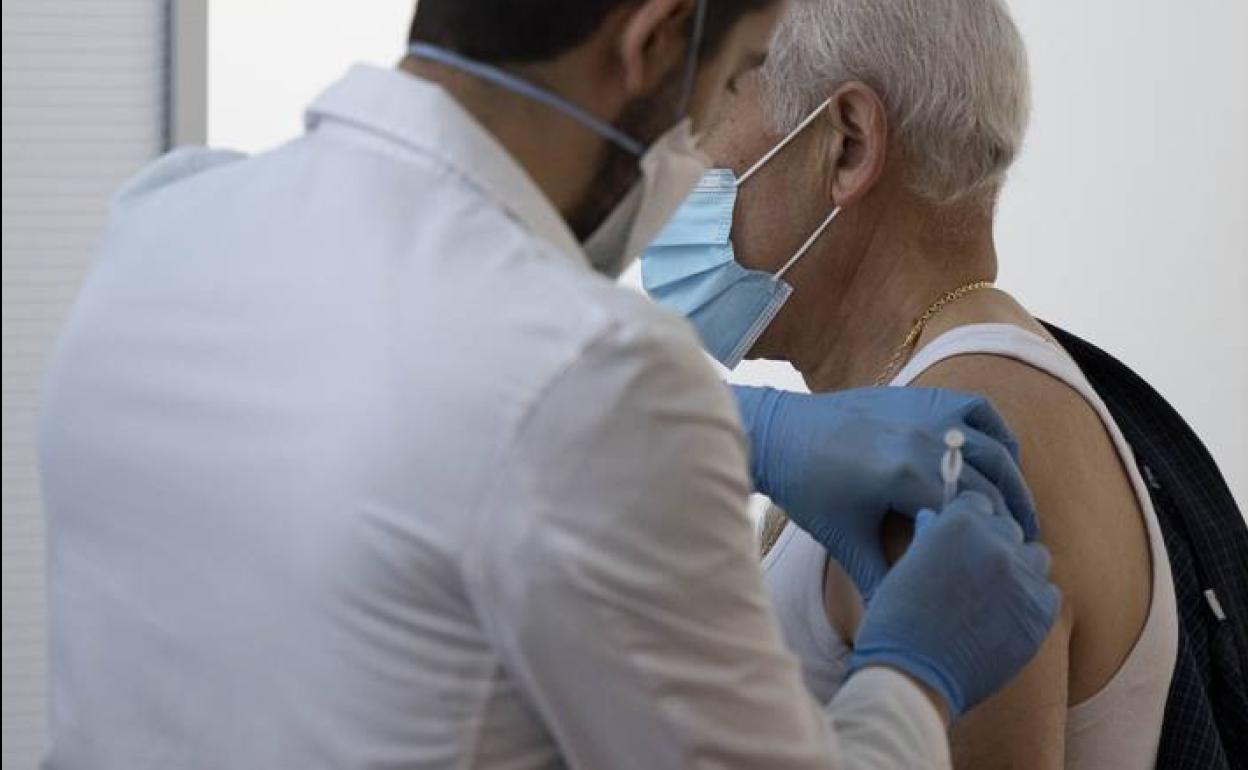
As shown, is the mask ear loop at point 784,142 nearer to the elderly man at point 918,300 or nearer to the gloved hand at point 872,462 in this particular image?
the elderly man at point 918,300

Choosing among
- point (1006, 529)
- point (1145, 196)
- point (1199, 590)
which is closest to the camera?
point (1006, 529)

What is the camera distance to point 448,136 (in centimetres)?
91

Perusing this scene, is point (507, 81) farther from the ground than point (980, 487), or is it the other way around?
point (507, 81)

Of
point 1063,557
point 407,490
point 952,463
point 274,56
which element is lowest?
point 274,56

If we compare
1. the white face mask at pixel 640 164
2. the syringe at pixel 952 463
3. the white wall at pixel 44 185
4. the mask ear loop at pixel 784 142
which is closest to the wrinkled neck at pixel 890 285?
the mask ear loop at pixel 784 142

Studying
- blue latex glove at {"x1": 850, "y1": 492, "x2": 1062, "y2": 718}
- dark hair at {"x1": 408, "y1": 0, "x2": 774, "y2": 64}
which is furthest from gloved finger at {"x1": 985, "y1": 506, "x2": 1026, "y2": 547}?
dark hair at {"x1": 408, "y1": 0, "x2": 774, "y2": 64}

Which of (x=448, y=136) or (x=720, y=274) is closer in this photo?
(x=448, y=136)

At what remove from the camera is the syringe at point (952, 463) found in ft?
3.92

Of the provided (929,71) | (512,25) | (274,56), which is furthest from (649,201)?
(274,56)

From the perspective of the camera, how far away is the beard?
38.2 inches

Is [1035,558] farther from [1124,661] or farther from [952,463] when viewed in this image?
[1124,661]

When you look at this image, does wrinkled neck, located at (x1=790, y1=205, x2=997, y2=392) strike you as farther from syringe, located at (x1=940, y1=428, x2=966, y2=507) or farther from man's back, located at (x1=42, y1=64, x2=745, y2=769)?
man's back, located at (x1=42, y1=64, x2=745, y2=769)

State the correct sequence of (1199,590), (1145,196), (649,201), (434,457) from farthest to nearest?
1. (1145,196)
2. (1199,590)
3. (649,201)
4. (434,457)

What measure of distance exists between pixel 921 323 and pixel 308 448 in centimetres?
83
